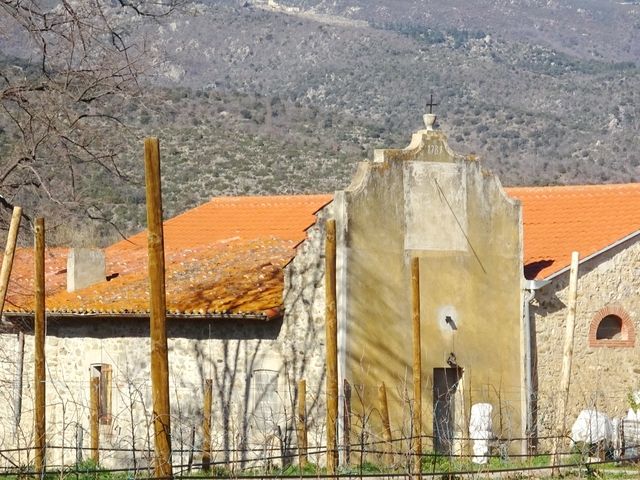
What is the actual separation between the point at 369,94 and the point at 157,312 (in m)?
85.0

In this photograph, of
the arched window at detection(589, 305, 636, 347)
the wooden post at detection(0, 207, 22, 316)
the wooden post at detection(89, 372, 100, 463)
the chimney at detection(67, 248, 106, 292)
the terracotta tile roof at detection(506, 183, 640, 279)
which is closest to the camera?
the wooden post at detection(0, 207, 22, 316)

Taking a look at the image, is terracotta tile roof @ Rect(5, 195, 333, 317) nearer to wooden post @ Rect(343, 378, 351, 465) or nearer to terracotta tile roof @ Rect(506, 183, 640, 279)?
wooden post @ Rect(343, 378, 351, 465)

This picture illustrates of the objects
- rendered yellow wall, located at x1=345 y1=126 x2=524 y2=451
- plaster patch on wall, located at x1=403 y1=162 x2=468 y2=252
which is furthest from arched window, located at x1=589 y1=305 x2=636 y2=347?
plaster patch on wall, located at x1=403 y1=162 x2=468 y2=252

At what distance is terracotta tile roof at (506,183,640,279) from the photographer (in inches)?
1112

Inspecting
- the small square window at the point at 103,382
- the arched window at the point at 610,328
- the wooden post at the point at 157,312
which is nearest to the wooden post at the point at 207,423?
the small square window at the point at 103,382

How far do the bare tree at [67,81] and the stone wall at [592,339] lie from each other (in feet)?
31.7

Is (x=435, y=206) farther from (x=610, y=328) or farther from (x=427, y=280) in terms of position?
(x=610, y=328)

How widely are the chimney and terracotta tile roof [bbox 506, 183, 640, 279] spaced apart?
857cm

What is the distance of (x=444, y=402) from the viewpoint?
86.1 feet

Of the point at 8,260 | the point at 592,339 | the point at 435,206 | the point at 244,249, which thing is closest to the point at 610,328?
the point at 592,339

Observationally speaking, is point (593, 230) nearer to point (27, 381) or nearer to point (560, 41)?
point (27, 381)

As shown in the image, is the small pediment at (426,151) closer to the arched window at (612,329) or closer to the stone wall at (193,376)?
the stone wall at (193,376)

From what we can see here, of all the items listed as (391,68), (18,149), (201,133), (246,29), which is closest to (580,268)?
(18,149)

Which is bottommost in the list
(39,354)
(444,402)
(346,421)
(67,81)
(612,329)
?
(346,421)
